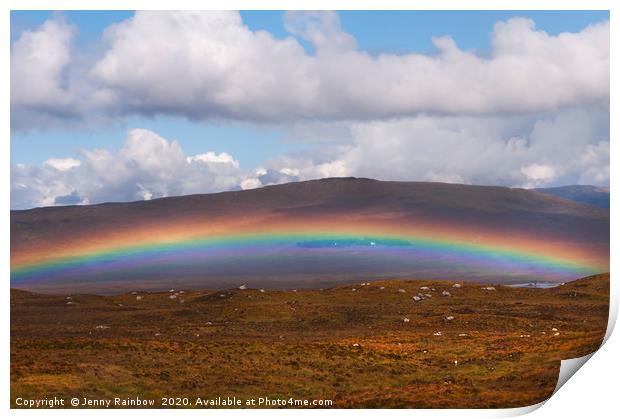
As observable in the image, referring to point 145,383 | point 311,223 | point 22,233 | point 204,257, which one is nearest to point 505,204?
point 311,223

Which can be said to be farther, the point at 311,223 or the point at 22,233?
the point at 311,223

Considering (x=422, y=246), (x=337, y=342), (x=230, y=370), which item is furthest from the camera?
(x=422, y=246)

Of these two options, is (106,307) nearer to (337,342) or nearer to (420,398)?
(337,342)
